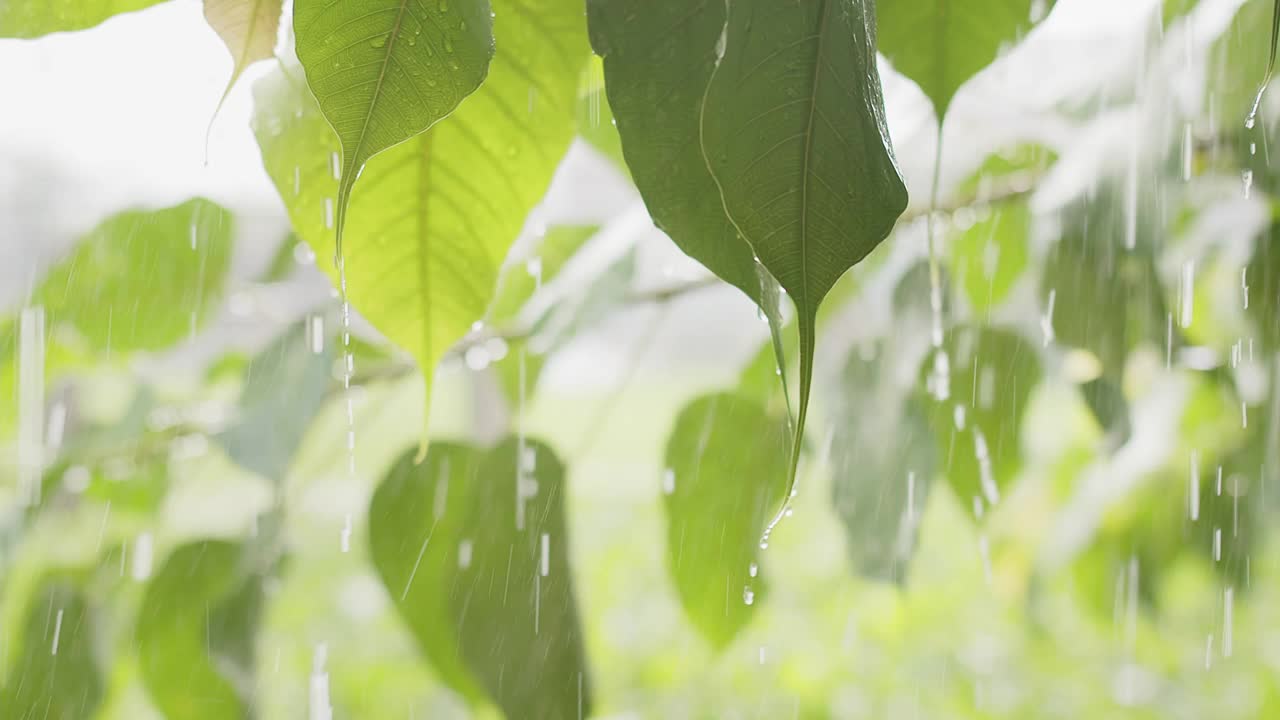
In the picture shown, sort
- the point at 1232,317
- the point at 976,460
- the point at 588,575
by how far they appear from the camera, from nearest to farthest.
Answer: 1. the point at 976,460
2. the point at 1232,317
3. the point at 588,575

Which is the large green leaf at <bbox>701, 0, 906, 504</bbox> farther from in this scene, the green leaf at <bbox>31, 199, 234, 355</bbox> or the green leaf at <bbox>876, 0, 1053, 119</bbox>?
the green leaf at <bbox>31, 199, 234, 355</bbox>

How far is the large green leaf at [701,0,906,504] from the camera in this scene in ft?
0.27

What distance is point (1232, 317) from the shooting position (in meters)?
0.46

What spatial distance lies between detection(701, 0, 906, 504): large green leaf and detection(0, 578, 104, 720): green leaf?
1.08 feet

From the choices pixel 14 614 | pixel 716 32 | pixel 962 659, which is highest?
pixel 716 32

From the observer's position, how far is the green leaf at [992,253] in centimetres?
35

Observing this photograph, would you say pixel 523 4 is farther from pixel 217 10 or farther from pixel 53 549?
pixel 53 549

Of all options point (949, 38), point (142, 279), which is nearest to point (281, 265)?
point (142, 279)

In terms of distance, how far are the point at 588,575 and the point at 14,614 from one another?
0.79 metres

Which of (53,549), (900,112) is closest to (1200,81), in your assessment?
(900,112)

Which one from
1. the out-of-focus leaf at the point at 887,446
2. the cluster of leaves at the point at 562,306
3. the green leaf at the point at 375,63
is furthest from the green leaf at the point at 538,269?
the green leaf at the point at 375,63

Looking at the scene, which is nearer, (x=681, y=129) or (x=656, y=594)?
(x=681, y=129)

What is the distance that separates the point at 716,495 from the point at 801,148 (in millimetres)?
224

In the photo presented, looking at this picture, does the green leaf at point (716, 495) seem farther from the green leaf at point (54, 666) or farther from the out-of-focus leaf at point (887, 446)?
the green leaf at point (54, 666)
